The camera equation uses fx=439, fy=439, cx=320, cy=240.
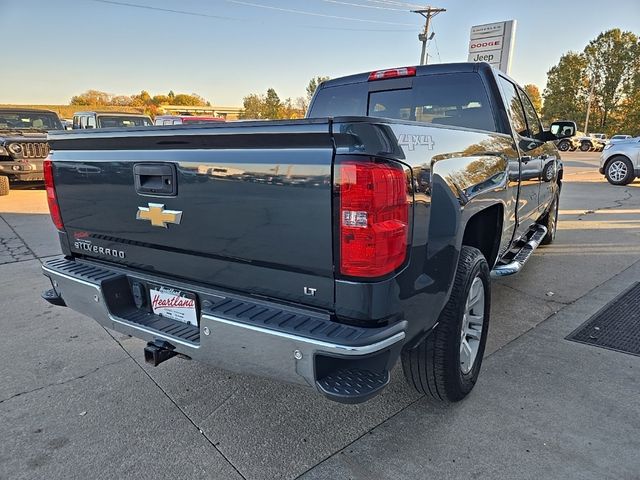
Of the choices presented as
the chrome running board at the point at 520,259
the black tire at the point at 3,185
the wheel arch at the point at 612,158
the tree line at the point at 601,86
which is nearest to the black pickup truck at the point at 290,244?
the chrome running board at the point at 520,259

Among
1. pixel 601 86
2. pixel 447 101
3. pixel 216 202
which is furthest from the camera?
pixel 601 86

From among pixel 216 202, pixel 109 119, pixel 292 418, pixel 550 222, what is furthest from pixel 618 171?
pixel 109 119

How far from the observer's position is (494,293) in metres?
4.55

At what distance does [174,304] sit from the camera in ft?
7.40

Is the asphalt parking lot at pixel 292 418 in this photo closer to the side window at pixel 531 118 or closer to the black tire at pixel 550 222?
the side window at pixel 531 118

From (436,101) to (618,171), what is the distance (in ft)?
42.8

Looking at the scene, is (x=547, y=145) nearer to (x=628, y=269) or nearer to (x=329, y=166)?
(x=628, y=269)

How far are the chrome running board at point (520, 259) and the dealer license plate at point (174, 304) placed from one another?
2.20 meters

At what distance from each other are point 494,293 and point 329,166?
3.48 metres

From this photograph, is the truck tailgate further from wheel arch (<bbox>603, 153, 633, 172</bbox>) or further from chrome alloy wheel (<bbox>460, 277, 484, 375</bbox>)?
wheel arch (<bbox>603, 153, 633, 172</bbox>)

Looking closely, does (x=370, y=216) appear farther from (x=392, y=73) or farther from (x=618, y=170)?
(x=618, y=170)

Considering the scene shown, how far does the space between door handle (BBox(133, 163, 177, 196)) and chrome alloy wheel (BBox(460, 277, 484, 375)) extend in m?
1.75

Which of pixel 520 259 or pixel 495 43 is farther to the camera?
pixel 495 43

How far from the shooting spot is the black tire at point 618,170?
1322cm
